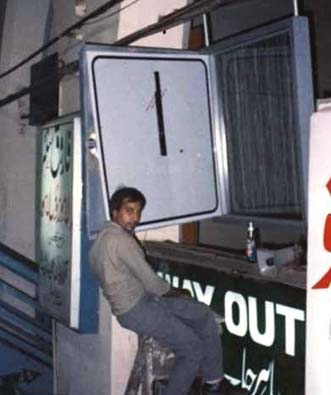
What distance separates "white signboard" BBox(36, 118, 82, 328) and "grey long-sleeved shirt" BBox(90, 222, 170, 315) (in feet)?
5.43

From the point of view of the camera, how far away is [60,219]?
6293 millimetres

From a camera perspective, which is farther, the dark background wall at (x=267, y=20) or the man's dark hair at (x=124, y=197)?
the dark background wall at (x=267, y=20)

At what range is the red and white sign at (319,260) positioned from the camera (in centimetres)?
273

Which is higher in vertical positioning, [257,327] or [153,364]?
[257,327]

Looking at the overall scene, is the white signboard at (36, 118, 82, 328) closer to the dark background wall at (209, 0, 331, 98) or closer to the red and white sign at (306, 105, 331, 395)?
the dark background wall at (209, 0, 331, 98)

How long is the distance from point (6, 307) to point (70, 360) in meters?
1.70

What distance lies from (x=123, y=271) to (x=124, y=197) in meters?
0.53

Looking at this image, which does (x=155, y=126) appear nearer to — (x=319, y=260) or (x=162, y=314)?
(x=162, y=314)

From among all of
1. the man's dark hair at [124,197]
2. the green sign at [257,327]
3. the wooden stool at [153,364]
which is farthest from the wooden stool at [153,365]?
the man's dark hair at [124,197]

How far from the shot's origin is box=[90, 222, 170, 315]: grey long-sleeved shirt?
13.8 ft

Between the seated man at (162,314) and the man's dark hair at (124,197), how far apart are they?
0.48 ft

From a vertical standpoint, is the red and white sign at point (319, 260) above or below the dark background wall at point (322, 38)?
below

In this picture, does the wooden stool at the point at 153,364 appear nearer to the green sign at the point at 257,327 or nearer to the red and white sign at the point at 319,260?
the green sign at the point at 257,327

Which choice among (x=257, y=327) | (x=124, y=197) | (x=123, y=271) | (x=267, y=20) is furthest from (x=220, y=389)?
(x=267, y=20)
